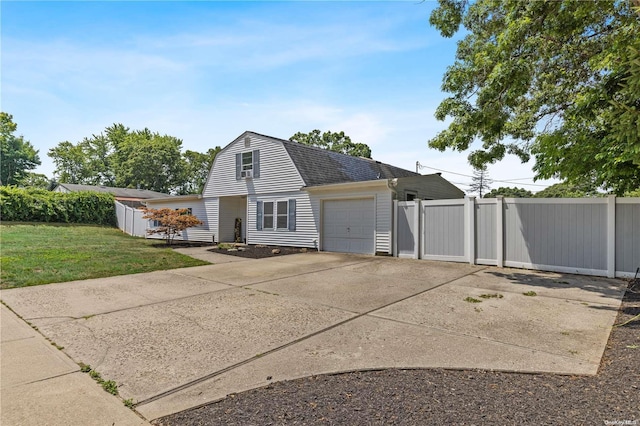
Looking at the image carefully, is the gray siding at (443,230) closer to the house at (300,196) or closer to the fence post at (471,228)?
the fence post at (471,228)

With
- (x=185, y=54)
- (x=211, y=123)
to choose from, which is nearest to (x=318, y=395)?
(x=185, y=54)

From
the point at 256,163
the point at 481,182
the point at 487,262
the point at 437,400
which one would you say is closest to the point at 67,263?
the point at 256,163

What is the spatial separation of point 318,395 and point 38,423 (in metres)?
1.90

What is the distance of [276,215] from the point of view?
15.0 metres

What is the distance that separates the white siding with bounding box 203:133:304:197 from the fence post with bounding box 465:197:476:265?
683 cm

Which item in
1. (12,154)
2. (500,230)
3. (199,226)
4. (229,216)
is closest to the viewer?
(500,230)

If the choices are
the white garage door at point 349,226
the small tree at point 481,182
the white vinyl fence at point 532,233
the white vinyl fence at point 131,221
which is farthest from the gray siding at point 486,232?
the small tree at point 481,182

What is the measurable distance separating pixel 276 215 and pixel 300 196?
173cm

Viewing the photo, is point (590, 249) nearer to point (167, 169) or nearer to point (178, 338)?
point (178, 338)

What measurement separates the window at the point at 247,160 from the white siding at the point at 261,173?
242mm

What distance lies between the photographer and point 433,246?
10320mm

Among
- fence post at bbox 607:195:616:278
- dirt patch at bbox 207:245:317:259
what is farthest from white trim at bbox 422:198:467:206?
dirt patch at bbox 207:245:317:259

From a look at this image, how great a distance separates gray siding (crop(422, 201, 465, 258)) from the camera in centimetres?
977

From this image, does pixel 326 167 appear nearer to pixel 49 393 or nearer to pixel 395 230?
pixel 395 230
